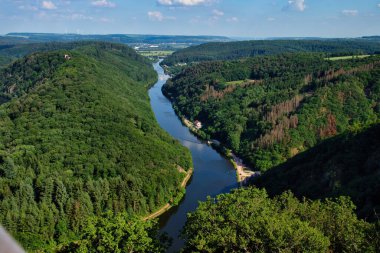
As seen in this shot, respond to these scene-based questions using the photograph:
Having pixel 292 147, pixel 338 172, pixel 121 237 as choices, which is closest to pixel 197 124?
pixel 292 147

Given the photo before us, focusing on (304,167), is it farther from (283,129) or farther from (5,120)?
(5,120)

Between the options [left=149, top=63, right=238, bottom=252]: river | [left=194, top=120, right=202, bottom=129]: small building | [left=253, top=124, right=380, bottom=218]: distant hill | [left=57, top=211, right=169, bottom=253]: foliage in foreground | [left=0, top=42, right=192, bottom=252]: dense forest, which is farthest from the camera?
[left=194, top=120, right=202, bottom=129]: small building

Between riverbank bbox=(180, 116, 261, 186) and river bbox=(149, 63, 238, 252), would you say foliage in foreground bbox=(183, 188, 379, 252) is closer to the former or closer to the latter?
river bbox=(149, 63, 238, 252)

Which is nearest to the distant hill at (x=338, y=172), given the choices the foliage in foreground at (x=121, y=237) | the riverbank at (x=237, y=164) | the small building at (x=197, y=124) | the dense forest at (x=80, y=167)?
the riverbank at (x=237, y=164)

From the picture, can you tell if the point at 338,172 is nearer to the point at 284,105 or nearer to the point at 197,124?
the point at 284,105

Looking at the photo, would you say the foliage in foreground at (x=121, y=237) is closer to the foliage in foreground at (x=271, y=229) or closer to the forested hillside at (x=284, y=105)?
the foliage in foreground at (x=271, y=229)

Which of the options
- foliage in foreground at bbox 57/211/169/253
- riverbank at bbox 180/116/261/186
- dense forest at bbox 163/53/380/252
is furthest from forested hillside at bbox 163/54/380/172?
foliage in foreground at bbox 57/211/169/253
